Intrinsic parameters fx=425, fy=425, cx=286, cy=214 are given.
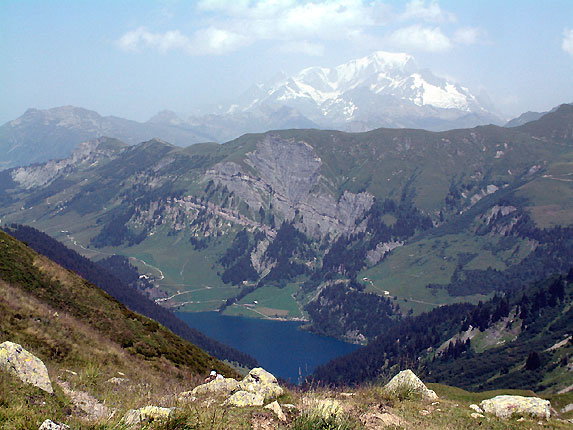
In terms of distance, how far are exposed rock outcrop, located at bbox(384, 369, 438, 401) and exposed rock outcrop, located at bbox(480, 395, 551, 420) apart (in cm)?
293

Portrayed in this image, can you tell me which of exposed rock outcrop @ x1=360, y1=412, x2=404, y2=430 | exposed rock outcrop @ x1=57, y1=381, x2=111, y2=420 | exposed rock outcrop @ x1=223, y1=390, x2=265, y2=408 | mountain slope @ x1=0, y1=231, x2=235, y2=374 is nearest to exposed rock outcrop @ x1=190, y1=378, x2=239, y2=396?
exposed rock outcrop @ x1=223, y1=390, x2=265, y2=408

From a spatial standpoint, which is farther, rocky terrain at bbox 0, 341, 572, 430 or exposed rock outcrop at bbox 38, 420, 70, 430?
rocky terrain at bbox 0, 341, 572, 430

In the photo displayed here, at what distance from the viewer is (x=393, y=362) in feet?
616

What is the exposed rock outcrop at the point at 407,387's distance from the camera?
22.3 meters

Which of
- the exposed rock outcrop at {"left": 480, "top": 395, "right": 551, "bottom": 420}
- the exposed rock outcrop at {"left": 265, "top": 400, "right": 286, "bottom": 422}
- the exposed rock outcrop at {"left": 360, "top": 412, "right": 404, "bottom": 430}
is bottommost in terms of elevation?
the exposed rock outcrop at {"left": 480, "top": 395, "right": 551, "bottom": 420}

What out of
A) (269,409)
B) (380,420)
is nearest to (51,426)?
(269,409)

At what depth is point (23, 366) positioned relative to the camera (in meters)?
16.8

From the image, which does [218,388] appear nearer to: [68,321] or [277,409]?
[277,409]

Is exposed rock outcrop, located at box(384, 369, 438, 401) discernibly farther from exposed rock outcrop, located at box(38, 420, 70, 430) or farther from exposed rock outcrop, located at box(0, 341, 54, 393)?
exposed rock outcrop, located at box(0, 341, 54, 393)

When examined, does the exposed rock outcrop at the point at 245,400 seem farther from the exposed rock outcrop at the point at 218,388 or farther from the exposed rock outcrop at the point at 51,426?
the exposed rock outcrop at the point at 51,426

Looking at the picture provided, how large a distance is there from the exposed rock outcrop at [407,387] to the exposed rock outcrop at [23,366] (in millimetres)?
16104

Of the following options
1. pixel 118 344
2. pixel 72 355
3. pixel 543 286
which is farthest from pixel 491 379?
pixel 72 355

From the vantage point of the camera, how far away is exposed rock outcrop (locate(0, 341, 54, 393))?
1638cm

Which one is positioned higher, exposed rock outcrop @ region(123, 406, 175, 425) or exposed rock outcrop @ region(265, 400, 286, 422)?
exposed rock outcrop @ region(123, 406, 175, 425)
